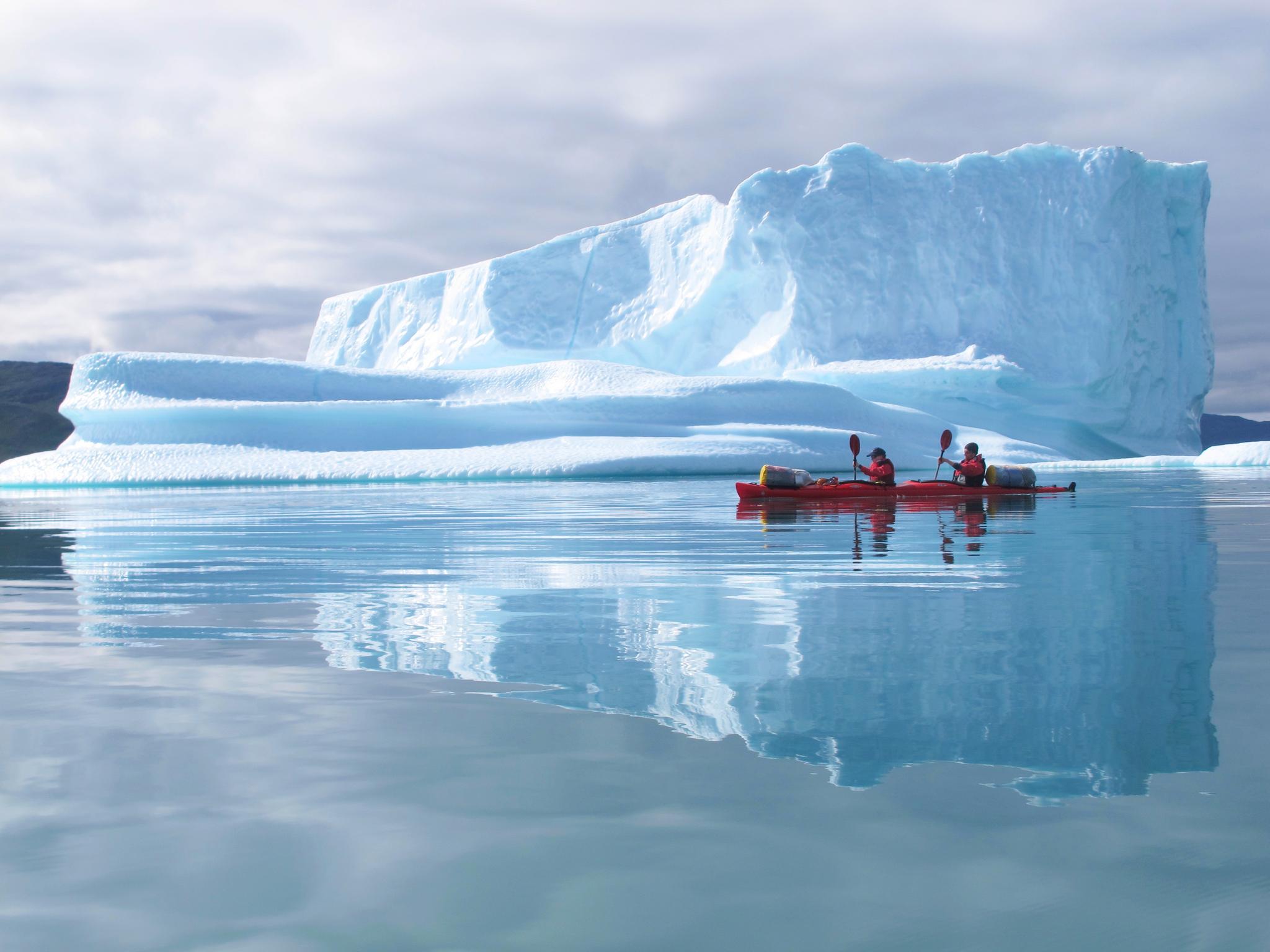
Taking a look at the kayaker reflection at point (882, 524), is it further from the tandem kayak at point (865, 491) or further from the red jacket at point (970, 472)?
the red jacket at point (970, 472)

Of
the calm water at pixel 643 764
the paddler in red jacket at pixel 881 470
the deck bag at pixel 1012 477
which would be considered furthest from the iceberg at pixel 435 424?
the calm water at pixel 643 764

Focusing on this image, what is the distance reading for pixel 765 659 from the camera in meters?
3.36

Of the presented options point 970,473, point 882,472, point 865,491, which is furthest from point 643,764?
point 970,473

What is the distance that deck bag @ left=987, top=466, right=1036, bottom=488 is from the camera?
40.1ft

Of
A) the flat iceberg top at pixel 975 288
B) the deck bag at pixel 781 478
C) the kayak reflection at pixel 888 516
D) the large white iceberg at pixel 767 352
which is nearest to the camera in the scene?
the kayak reflection at pixel 888 516

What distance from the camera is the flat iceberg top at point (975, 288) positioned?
30.5 metres

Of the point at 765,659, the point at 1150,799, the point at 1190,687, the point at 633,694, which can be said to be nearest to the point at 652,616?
the point at 765,659

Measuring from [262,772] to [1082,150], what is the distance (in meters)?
32.6

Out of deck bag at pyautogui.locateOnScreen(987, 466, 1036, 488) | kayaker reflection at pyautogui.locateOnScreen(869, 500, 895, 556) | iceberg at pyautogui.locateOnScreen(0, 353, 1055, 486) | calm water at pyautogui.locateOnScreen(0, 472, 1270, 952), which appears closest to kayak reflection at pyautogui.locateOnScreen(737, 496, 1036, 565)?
kayaker reflection at pyautogui.locateOnScreen(869, 500, 895, 556)

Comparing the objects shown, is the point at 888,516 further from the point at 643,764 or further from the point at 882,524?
the point at 643,764

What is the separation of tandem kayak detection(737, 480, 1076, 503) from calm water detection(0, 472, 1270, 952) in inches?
227

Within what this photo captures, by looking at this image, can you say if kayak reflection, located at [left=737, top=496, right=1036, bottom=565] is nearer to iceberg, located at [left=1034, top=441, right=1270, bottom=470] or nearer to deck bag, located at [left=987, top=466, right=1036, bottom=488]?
deck bag, located at [left=987, top=466, right=1036, bottom=488]

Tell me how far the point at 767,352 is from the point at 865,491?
20.9 metres

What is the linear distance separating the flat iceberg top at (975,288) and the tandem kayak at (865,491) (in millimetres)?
18236
